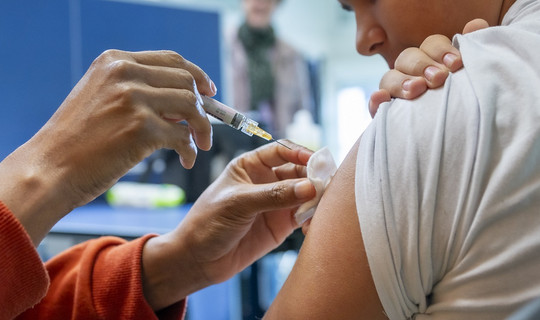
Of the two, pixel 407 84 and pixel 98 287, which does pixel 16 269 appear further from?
pixel 407 84

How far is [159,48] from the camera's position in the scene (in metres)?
3.39

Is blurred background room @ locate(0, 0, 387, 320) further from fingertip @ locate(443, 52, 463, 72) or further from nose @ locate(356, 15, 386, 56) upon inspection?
fingertip @ locate(443, 52, 463, 72)

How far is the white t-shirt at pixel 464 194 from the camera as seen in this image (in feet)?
1.96

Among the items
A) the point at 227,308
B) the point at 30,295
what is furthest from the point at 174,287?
the point at 227,308

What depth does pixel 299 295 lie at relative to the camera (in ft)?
2.36

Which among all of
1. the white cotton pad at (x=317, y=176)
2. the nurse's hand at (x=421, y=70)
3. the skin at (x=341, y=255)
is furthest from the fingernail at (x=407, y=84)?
the white cotton pad at (x=317, y=176)

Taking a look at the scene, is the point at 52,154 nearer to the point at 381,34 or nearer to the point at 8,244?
the point at 8,244

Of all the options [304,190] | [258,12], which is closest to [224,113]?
[304,190]

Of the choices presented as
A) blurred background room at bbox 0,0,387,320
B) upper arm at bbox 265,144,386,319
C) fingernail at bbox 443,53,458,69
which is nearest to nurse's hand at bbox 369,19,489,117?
fingernail at bbox 443,53,458,69

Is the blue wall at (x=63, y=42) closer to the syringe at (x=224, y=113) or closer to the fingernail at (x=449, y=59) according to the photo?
the syringe at (x=224, y=113)

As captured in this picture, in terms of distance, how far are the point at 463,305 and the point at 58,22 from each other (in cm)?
291

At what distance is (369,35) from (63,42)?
8.19ft

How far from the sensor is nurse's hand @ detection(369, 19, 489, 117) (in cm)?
70

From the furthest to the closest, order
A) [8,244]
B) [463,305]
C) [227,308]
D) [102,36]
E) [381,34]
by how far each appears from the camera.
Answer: [102,36] → [227,308] → [381,34] → [8,244] → [463,305]
